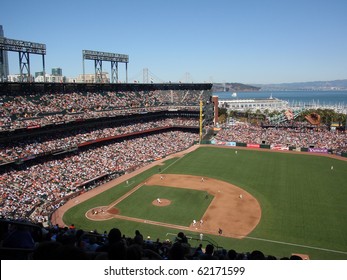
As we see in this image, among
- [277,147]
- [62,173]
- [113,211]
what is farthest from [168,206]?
[277,147]

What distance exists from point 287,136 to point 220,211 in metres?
39.7

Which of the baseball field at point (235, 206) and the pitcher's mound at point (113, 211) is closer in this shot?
the baseball field at point (235, 206)

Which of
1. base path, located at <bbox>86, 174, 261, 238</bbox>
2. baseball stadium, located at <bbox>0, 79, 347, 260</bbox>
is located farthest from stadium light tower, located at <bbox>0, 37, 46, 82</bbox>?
base path, located at <bbox>86, 174, 261, 238</bbox>

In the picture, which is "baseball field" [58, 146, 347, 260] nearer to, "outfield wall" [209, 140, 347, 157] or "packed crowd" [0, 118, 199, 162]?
"outfield wall" [209, 140, 347, 157]

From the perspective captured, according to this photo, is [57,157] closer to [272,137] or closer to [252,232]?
[252,232]

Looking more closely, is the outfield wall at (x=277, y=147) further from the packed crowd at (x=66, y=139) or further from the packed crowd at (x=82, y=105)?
the packed crowd at (x=82, y=105)

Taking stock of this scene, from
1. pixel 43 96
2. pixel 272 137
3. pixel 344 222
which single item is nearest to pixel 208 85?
pixel 272 137

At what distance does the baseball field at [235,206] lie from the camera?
26.2 meters

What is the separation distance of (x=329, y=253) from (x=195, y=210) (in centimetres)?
1287

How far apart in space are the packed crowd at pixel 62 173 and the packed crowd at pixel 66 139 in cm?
158

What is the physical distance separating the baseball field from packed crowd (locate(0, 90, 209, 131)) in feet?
45.6

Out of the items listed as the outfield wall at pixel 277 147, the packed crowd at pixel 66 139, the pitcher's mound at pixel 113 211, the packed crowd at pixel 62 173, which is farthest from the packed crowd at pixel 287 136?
the pitcher's mound at pixel 113 211

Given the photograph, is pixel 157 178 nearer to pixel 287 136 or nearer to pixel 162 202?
pixel 162 202

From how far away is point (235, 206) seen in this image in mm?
33188
